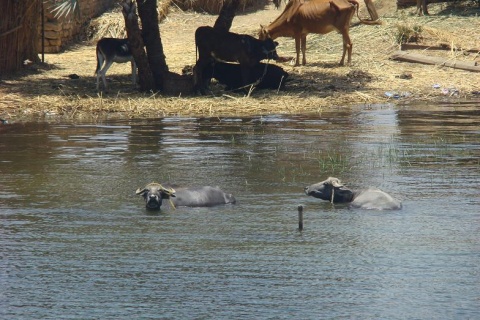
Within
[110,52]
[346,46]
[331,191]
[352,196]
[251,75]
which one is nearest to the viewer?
[331,191]

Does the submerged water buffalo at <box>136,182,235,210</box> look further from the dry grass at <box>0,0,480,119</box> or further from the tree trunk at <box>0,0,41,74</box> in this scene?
the tree trunk at <box>0,0,41,74</box>

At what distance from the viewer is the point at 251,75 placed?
19891 millimetres

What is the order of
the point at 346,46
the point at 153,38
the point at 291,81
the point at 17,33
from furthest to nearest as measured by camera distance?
the point at 346,46 < the point at 17,33 < the point at 291,81 < the point at 153,38

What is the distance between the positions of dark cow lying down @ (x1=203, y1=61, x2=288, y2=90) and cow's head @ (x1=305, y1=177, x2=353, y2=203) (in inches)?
366

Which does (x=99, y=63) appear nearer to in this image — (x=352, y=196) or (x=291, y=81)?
(x=291, y=81)

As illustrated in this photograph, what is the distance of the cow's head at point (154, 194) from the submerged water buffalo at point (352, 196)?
1.46 metres

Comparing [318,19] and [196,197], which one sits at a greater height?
[318,19]

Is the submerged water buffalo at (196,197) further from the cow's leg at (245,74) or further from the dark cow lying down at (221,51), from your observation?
the cow's leg at (245,74)

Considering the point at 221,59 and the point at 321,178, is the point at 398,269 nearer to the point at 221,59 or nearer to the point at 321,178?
the point at 321,178

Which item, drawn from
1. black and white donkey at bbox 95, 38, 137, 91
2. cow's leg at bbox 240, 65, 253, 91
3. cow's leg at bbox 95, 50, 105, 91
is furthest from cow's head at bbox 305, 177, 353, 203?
black and white donkey at bbox 95, 38, 137, 91

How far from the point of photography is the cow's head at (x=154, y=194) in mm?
10070

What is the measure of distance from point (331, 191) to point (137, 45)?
31.2 feet

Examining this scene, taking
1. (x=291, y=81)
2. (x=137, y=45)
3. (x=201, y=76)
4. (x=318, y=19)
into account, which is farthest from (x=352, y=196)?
(x=318, y=19)

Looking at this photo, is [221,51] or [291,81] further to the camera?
[291,81]
